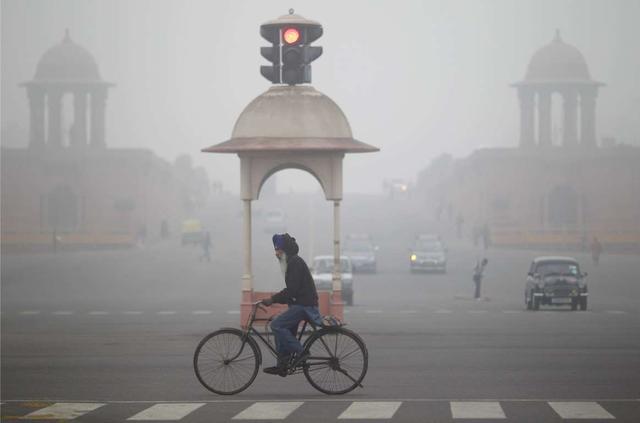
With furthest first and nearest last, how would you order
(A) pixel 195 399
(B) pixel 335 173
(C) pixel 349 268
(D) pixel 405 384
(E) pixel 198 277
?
(E) pixel 198 277
(C) pixel 349 268
(B) pixel 335 173
(D) pixel 405 384
(A) pixel 195 399

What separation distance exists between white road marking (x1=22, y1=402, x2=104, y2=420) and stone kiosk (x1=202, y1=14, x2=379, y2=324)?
31.8 ft

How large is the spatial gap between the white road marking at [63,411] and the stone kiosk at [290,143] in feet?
31.8

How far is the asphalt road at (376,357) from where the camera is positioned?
14.6 meters

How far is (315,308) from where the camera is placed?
1582 cm

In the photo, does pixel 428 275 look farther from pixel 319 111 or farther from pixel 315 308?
pixel 315 308

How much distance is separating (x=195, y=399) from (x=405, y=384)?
2871mm

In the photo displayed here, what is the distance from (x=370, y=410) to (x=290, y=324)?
6.17 ft

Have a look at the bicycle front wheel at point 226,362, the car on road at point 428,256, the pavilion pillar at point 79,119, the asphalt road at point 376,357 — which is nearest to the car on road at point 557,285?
the asphalt road at point 376,357

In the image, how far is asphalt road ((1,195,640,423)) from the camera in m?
14.6

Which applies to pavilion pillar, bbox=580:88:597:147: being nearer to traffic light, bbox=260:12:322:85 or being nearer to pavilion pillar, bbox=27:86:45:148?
pavilion pillar, bbox=27:86:45:148

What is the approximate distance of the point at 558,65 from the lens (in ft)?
378

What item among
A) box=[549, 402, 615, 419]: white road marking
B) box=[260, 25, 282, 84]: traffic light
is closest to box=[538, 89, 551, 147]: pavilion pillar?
box=[260, 25, 282, 84]: traffic light

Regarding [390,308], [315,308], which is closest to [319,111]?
[315,308]

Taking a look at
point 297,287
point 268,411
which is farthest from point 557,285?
point 268,411
